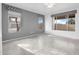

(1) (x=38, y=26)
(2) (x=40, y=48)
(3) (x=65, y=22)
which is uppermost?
(3) (x=65, y=22)

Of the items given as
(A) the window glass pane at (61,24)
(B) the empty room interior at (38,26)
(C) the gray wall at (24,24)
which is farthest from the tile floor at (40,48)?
(A) the window glass pane at (61,24)

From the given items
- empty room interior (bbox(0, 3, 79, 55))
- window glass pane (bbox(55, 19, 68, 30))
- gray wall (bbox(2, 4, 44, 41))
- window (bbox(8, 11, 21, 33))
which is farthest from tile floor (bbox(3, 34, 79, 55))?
window glass pane (bbox(55, 19, 68, 30))

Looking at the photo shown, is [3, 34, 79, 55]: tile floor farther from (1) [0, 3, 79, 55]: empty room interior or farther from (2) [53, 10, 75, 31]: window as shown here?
(2) [53, 10, 75, 31]: window

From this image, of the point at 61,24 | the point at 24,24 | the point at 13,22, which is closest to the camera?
the point at 13,22

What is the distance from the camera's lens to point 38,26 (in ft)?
28.0

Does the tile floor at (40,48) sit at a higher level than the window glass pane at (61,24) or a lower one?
lower

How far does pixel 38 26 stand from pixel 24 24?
2363 millimetres

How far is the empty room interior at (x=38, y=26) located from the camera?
4.17m

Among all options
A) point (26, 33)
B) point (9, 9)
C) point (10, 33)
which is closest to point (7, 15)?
point (9, 9)

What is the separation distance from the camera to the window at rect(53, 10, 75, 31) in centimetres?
675

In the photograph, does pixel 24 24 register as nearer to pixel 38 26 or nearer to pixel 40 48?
pixel 38 26

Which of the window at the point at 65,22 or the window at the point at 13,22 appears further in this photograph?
the window at the point at 65,22

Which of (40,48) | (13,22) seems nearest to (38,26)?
(13,22)

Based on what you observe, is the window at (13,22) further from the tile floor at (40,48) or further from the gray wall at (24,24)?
the tile floor at (40,48)
